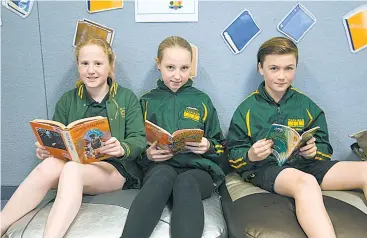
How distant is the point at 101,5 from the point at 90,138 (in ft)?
2.53

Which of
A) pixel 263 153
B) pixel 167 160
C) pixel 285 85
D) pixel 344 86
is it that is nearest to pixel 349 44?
pixel 344 86

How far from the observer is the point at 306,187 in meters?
1.37

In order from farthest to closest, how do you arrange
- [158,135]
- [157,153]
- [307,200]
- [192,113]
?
1. [192,113]
2. [157,153]
3. [158,135]
4. [307,200]

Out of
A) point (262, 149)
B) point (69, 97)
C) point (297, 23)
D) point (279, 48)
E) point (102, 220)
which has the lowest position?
point (102, 220)

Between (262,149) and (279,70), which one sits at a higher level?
(279,70)

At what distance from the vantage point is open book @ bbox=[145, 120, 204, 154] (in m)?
1.49

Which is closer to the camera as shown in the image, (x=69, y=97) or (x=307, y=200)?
(x=307, y=200)

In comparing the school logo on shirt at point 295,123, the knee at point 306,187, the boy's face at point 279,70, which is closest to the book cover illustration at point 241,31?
the boy's face at point 279,70

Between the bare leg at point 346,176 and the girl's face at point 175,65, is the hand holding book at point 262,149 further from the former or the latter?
the girl's face at point 175,65

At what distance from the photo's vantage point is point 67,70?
1944mm

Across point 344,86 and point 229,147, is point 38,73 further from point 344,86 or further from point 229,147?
point 344,86

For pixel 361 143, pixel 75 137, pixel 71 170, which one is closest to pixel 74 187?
pixel 71 170

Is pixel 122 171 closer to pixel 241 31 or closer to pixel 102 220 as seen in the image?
pixel 102 220

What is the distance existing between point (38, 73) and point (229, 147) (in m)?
1.02
